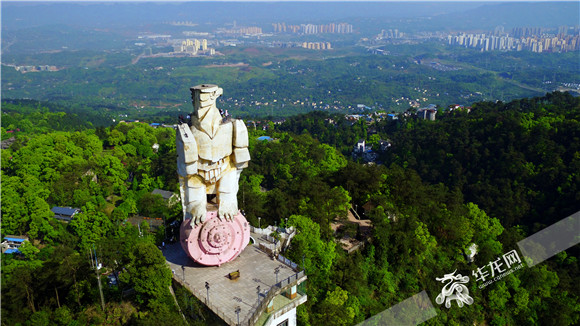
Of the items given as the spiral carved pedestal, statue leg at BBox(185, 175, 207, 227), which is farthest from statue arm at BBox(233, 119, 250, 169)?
the spiral carved pedestal

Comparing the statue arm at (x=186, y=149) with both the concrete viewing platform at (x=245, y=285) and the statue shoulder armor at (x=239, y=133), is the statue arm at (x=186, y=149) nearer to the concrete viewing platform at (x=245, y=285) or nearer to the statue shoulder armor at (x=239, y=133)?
the statue shoulder armor at (x=239, y=133)

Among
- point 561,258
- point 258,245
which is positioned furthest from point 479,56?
point 258,245

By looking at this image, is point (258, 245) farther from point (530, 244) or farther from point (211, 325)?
point (530, 244)

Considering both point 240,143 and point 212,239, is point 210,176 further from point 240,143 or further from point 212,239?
point 212,239

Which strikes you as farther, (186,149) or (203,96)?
(203,96)

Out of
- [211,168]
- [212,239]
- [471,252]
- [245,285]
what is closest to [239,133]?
[211,168]

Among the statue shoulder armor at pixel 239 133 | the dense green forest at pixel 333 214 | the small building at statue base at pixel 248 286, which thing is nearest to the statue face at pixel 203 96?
the statue shoulder armor at pixel 239 133

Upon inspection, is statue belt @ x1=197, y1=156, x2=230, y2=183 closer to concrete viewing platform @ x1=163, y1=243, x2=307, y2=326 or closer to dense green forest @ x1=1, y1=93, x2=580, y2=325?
dense green forest @ x1=1, y1=93, x2=580, y2=325

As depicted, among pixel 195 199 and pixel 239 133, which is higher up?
A: pixel 239 133
